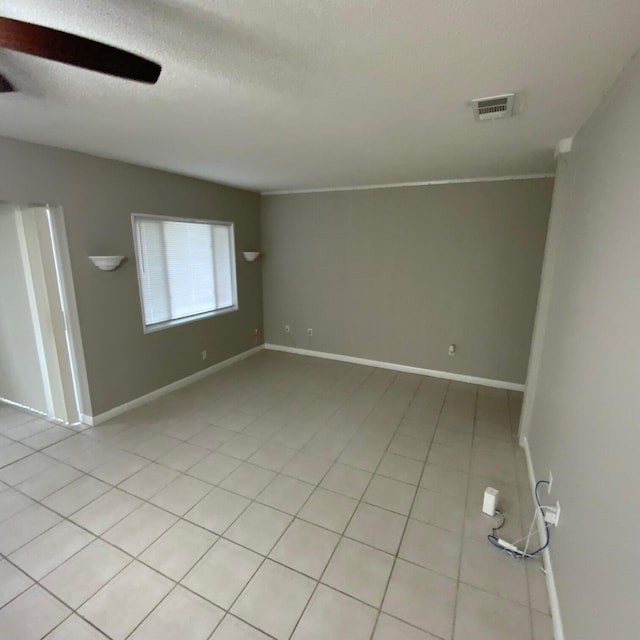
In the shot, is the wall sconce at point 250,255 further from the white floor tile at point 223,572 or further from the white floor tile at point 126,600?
the white floor tile at point 126,600

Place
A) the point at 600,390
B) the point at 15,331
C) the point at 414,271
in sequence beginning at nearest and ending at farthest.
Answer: the point at 600,390
the point at 15,331
the point at 414,271

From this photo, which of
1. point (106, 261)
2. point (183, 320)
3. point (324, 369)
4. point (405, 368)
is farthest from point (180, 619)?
point (405, 368)

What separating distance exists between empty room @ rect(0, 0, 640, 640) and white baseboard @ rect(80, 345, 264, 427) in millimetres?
24

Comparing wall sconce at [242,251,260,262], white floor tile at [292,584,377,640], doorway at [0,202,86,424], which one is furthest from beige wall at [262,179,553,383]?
white floor tile at [292,584,377,640]

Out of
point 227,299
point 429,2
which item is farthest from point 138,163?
point 429,2

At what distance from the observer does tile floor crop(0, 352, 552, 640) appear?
160 centimetres

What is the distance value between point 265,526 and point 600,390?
1.92 meters

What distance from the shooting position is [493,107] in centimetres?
187

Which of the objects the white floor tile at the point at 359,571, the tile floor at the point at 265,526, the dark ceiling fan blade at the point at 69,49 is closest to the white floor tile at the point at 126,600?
the tile floor at the point at 265,526

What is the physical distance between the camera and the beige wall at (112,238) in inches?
107

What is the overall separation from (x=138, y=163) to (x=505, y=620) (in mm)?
4310

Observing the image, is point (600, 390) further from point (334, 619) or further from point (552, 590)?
point (334, 619)

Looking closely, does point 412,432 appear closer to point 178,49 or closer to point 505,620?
point 505,620

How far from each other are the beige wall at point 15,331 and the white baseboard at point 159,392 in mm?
606
